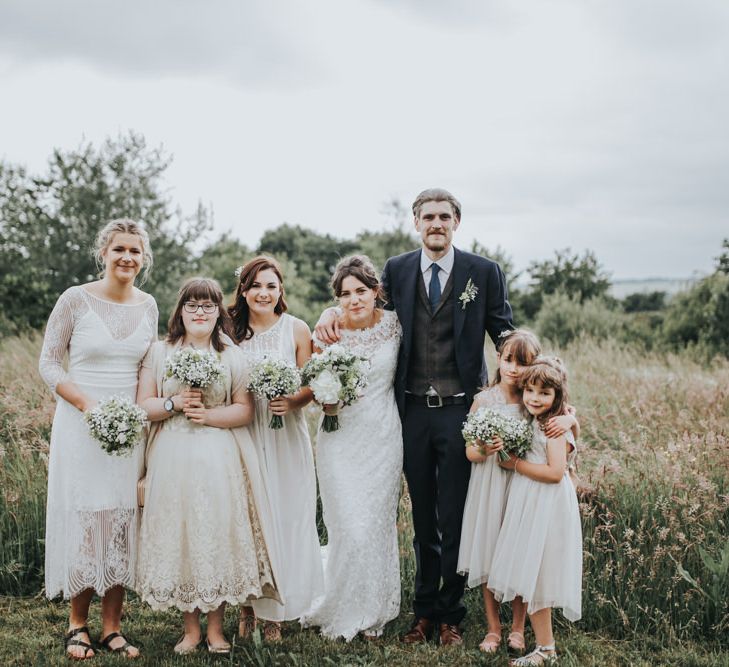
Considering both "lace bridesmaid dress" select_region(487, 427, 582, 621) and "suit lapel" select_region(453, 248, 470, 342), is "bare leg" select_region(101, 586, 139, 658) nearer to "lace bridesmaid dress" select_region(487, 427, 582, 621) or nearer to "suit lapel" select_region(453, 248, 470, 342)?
"lace bridesmaid dress" select_region(487, 427, 582, 621)

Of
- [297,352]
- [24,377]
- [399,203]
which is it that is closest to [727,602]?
[297,352]

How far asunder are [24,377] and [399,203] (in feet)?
72.8

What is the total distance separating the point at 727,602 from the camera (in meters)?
5.32

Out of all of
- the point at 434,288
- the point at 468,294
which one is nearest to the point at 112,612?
the point at 434,288

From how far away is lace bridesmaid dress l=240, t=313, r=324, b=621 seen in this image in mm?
5254

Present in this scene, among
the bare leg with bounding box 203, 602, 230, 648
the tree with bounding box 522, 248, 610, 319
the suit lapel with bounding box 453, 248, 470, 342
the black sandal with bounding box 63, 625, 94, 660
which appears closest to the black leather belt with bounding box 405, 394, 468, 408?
the suit lapel with bounding box 453, 248, 470, 342

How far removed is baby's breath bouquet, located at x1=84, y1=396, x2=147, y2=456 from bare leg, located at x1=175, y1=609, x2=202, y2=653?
1.22 meters

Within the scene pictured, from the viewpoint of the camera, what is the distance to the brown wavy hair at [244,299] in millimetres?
5320

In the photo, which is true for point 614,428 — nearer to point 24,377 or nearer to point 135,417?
point 135,417

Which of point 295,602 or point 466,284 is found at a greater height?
point 466,284

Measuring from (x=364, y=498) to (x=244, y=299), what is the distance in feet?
5.62

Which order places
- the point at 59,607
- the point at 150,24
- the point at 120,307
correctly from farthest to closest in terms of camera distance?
the point at 150,24, the point at 59,607, the point at 120,307

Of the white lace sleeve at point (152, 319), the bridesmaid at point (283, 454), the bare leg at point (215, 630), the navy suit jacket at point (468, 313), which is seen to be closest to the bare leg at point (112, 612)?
the bare leg at point (215, 630)

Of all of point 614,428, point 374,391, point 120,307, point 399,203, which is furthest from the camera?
point 399,203
